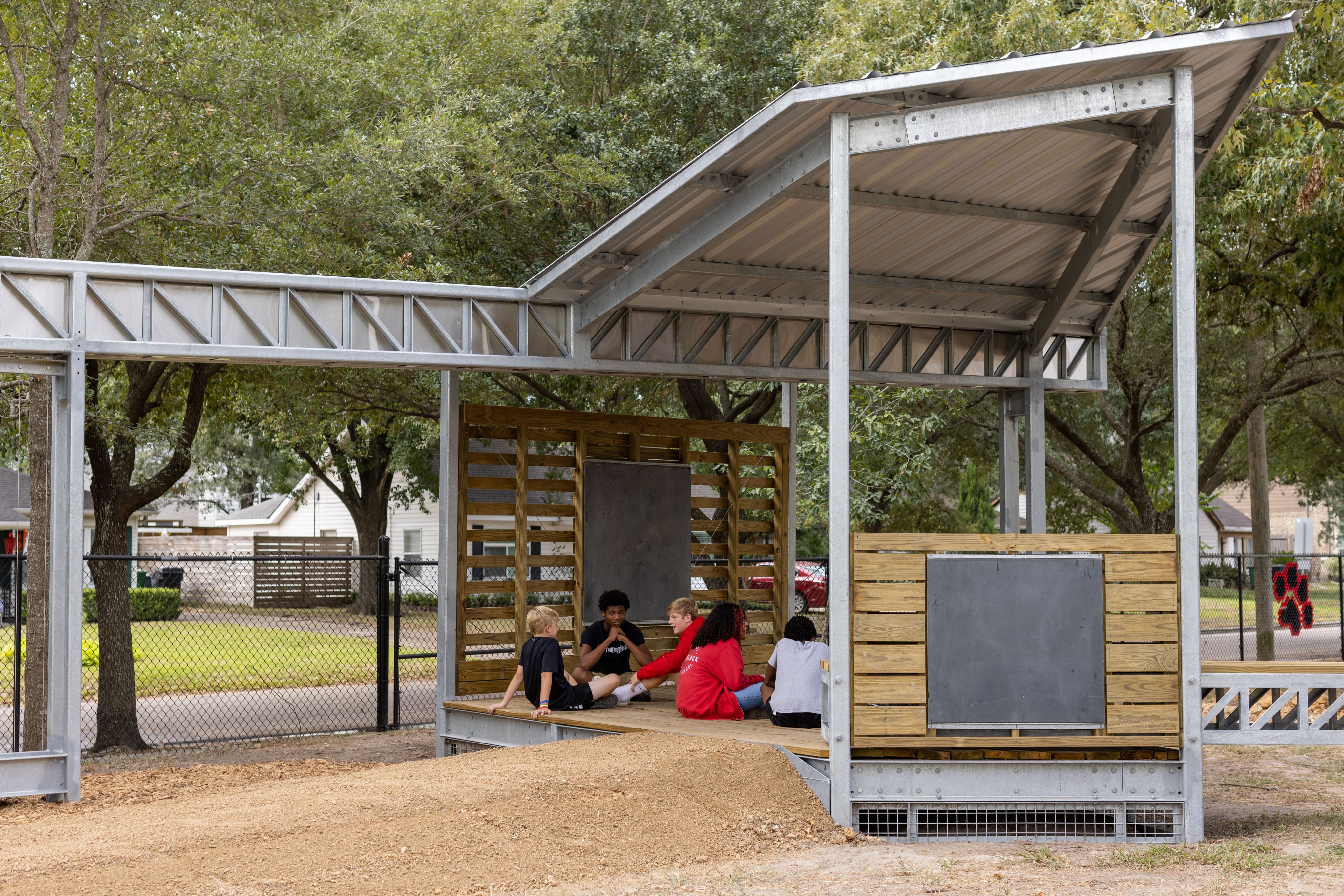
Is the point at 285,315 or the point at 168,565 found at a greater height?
the point at 285,315

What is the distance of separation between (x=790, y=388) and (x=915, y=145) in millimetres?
5905

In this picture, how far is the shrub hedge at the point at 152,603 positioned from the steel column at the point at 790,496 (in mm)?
16614

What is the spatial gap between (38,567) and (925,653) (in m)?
7.35

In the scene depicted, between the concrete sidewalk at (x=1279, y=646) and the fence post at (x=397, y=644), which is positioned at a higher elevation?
the fence post at (x=397, y=644)

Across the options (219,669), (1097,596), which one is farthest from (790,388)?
(219,669)

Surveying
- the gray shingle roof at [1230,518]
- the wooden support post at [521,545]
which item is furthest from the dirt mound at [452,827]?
the gray shingle roof at [1230,518]

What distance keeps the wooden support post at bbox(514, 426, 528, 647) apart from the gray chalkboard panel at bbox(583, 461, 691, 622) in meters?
0.71

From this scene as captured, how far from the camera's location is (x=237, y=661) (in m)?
21.6

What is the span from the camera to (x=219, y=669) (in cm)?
2045

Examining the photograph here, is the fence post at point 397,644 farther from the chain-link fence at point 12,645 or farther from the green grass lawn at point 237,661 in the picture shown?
the chain-link fence at point 12,645

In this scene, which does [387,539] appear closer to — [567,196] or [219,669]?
[567,196]

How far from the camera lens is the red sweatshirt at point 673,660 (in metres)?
11.0

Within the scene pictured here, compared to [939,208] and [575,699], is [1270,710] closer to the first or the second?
[939,208]

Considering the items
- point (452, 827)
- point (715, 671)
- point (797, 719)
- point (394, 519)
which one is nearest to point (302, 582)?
point (394, 519)
